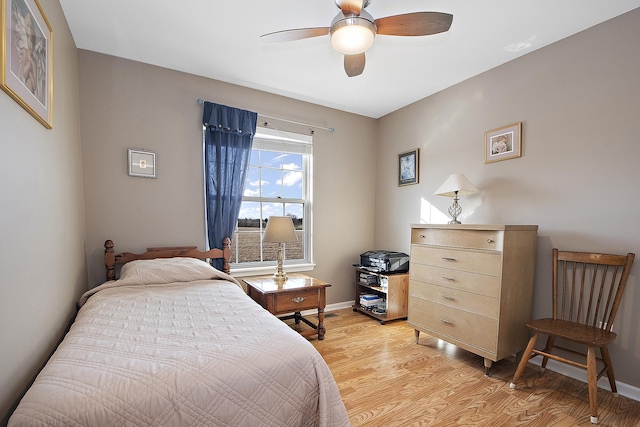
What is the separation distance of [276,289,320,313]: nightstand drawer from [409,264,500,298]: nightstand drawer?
96cm

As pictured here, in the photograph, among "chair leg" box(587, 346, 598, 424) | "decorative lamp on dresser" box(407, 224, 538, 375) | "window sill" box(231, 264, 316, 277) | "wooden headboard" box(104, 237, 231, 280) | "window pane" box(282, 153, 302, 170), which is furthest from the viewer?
"window pane" box(282, 153, 302, 170)

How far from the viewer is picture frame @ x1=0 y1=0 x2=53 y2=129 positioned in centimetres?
105

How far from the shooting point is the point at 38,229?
135 cm

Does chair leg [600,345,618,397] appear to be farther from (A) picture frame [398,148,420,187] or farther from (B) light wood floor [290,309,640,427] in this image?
(A) picture frame [398,148,420,187]

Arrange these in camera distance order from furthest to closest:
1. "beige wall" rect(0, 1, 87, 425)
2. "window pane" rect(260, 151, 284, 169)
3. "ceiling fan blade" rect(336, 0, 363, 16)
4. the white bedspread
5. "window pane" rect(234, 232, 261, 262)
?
"window pane" rect(260, 151, 284, 169) < "window pane" rect(234, 232, 261, 262) < "ceiling fan blade" rect(336, 0, 363, 16) < "beige wall" rect(0, 1, 87, 425) < the white bedspread

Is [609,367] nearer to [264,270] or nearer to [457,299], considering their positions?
[457,299]

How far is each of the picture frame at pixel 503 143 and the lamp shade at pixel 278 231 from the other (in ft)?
6.54

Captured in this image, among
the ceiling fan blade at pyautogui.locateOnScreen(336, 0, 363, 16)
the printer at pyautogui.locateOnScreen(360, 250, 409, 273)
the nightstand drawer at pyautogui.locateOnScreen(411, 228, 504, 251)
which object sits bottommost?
the printer at pyautogui.locateOnScreen(360, 250, 409, 273)

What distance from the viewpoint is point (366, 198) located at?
3965mm

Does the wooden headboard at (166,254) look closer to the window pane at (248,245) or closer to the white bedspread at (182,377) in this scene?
the window pane at (248,245)

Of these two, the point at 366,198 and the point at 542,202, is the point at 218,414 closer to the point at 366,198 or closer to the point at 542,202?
the point at 542,202

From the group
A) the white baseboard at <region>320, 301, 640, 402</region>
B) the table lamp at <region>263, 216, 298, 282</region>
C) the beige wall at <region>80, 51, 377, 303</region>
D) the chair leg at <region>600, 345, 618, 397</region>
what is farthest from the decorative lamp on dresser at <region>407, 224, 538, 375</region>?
the beige wall at <region>80, 51, 377, 303</region>

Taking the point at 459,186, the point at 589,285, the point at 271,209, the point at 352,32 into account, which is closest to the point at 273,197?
the point at 271,209

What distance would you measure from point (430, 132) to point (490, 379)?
245cm
